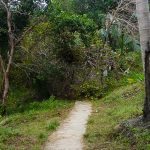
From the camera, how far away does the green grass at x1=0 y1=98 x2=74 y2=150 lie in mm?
10194

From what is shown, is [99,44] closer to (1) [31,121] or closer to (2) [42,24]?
(2) [42,24]

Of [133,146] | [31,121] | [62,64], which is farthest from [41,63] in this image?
[133,146]

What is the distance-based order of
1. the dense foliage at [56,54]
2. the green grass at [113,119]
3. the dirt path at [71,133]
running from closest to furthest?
the green grass at [113,119]
the dirt path at [71,133]
the dense foliage at [56,54]

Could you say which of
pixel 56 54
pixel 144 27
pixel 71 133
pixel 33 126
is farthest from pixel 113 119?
pixel 56 54

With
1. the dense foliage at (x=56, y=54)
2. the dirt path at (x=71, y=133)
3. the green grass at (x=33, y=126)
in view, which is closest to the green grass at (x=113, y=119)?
the dirt path at (x=71, y=133)

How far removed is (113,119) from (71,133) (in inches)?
88.0

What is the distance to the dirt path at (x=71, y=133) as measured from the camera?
9.84 m

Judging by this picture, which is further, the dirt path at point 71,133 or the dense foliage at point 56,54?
the dense foliage at point 56,54

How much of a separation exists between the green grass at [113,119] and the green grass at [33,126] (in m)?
1.16

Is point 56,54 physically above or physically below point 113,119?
above

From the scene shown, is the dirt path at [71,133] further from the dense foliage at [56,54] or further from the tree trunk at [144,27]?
the dense foliage at [56,54]

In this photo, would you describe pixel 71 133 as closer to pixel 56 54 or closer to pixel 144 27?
pixel 144 27

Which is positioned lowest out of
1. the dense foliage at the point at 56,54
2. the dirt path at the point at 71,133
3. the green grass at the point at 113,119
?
the dirt path at the point at 71,133

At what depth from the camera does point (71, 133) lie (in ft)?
38.1
